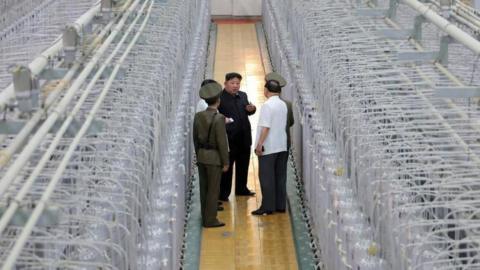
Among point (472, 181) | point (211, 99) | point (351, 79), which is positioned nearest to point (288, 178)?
point (211, 99)

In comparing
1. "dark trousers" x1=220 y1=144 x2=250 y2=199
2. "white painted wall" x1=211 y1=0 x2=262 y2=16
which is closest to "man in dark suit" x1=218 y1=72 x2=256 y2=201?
"dark trousers" x1=220 y1=144 x2=250 y2=199

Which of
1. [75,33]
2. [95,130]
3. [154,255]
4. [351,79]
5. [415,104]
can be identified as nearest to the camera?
[95,130]

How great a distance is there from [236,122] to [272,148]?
1.86ft

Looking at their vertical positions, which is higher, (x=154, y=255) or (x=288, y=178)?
(x=154, y=255)

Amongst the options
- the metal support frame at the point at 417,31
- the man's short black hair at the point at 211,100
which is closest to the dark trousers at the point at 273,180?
the man's short black hair at the point at 211,100

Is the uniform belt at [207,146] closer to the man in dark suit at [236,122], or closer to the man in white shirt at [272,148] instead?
the man in white shirt at [272,148]

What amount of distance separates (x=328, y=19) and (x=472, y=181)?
170 inches

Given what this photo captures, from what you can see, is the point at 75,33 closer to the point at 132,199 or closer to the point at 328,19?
the point at 132,199

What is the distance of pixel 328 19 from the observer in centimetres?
845

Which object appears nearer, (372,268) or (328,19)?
(372,268)

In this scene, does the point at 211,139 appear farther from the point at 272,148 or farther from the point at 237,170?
the point at 237,170

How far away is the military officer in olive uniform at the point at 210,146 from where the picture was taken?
25.5 feet

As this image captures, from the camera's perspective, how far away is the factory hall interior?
394cm

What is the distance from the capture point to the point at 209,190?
26.3 feet
